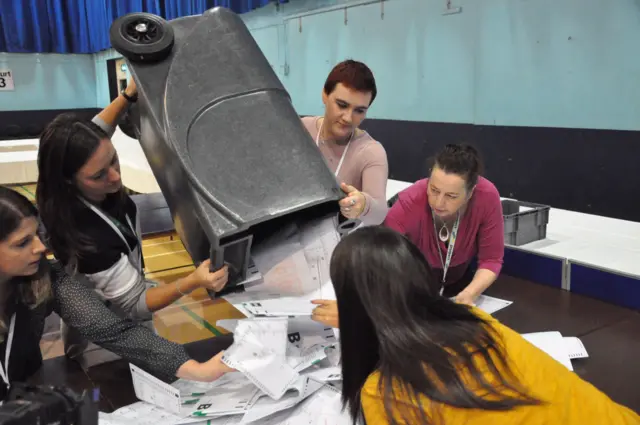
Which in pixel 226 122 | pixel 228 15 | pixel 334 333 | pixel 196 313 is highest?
pixel 228 15

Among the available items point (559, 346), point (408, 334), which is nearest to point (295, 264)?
point (408, 334)

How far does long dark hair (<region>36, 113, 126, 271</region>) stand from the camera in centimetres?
122

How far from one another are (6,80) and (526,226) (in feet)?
26.2

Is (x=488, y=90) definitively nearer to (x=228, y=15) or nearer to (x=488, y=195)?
(x=488, y=195)

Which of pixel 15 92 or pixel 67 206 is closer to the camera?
pixel 67 206

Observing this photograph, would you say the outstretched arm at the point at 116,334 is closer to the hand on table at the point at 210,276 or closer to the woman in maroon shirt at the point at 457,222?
the hand on table at the point at 210,276

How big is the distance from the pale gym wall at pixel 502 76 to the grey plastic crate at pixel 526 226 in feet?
4.56

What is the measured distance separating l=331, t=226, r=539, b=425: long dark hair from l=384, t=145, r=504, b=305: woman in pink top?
71cm

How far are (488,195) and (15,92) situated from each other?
8.10m

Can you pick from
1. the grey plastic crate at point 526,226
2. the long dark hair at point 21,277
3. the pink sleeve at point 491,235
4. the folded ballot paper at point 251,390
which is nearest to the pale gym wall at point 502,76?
the grey plastic crate at point 526,226

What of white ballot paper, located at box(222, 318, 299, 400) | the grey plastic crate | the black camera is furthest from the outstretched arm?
the grey plastic crate

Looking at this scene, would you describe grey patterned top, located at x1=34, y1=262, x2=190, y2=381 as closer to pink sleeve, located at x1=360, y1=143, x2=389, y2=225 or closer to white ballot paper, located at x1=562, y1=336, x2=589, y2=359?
pink sleeve, located at x1=360, y1=143, x2=389, y2=225

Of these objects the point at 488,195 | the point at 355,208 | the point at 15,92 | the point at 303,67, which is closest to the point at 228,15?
the point at 355,208

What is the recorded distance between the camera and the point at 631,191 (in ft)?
9.71
